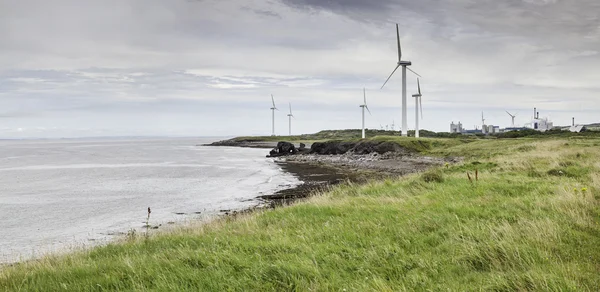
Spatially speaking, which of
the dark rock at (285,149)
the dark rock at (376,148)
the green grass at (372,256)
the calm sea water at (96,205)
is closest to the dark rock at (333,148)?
the dark rock at (376,148)

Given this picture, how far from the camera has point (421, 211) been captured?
41.3 feet

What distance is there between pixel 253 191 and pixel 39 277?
29.2 meters

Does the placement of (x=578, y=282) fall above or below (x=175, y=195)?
above

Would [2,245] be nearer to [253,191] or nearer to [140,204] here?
[140,204]

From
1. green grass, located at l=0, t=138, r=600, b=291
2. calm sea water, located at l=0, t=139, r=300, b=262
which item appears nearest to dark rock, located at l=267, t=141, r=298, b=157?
calm sea water, located at l=0, t=139, r=300, b=262

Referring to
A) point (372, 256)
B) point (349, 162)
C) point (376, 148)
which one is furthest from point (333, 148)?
point (372, 256)

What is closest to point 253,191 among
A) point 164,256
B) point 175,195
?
point 175,195

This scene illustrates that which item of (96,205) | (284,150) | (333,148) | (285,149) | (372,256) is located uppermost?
(372,256)

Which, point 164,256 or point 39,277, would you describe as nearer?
point 39,277

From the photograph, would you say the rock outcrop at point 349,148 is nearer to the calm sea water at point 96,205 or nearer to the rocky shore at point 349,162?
the rocky shore at point 349,162

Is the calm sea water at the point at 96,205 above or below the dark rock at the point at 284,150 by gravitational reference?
below

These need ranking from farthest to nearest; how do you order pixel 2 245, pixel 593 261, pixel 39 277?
pixel 2 245 < pixel 39 277 < pixel 593 261

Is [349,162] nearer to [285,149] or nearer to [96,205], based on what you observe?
[285,149]

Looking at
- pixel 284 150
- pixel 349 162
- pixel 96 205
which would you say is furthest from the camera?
pixel 284 150
